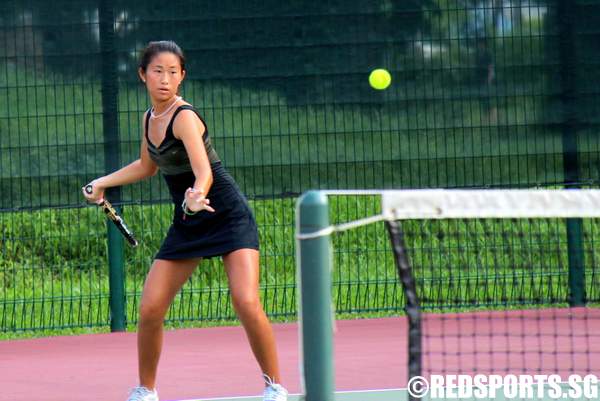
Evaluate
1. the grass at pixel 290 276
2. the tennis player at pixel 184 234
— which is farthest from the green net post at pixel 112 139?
the tennis player at pixel 184 234

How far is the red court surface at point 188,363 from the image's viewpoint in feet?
21.0

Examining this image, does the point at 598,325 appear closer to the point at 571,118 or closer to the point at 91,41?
the point at 571,118

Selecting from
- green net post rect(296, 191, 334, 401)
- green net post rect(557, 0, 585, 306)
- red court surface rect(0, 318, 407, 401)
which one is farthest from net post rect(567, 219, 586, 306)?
green net post rect(296, 191, 334, 401)

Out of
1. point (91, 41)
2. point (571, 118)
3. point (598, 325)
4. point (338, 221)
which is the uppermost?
point (91, 41)

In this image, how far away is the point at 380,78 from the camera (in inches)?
350

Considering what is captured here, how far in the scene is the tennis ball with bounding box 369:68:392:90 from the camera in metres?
8.89

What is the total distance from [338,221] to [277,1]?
1.90m

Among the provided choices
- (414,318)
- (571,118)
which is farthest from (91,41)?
(414,318)

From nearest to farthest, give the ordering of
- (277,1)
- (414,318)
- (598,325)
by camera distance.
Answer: (414,318)
(598,325)
(277,1)

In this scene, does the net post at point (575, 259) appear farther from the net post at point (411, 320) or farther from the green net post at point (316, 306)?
the green net post at point (316, 306)

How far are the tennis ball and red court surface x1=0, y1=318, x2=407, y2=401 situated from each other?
1550mm

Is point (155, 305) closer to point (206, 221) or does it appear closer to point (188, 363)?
point (206, 221)

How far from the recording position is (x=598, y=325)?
27.2 feet

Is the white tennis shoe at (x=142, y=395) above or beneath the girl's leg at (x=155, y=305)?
beneath
